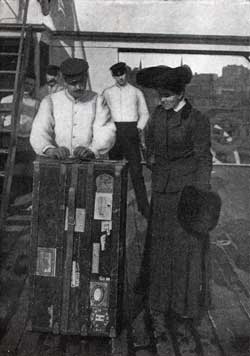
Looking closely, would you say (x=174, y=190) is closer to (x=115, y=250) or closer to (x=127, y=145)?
(x=115, y=250)

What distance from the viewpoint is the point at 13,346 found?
285 cm

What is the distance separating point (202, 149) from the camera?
10.5 ft

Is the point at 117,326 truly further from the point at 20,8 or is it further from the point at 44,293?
the point at 20,8

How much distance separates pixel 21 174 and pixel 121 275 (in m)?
4.37

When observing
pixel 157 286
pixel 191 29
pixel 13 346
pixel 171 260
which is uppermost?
pixel 191 29

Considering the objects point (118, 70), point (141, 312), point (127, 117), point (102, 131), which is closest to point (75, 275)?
point (141, 312)

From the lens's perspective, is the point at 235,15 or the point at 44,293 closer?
the point at 44,293

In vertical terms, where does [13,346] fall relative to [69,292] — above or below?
below

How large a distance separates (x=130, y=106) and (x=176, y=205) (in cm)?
387

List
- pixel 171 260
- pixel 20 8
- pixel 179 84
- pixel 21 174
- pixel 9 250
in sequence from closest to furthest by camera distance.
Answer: pixel 179 84
pixel 171 260
pixel 9 250
pixel 21 174
pixel 20 8

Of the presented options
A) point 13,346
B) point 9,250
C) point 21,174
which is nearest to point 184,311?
point 13,346

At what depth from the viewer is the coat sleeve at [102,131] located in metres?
3.25

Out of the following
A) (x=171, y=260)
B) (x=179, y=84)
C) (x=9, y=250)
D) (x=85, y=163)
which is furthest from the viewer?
(x=9, y=250)

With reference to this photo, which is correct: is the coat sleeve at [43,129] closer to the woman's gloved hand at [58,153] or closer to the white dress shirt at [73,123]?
the white dress shirt at [73,123]
